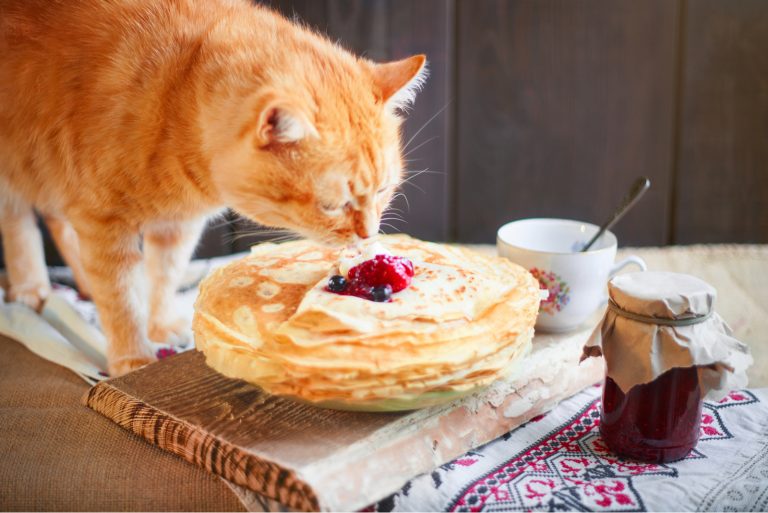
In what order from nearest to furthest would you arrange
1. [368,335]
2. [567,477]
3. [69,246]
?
[368,335]
[567,477]
[69,246]

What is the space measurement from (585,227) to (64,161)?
39.6 inches

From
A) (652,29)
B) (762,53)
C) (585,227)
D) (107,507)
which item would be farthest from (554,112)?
(107,507)

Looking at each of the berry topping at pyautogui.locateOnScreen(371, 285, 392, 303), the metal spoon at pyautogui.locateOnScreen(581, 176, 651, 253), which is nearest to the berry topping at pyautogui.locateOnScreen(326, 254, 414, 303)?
the berry topping at pyautogui.locateOnScreen(371, 285, 392, 303)

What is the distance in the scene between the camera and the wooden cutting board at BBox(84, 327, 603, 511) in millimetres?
971

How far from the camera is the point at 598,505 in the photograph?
3.38 feet

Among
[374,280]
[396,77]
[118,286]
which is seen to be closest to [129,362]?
[118,286]

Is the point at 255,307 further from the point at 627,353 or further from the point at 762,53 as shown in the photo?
the point at 762,53

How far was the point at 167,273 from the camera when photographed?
160 centimetres

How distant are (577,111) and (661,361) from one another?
4.32ft

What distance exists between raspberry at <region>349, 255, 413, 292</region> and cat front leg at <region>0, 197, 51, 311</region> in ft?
3.21

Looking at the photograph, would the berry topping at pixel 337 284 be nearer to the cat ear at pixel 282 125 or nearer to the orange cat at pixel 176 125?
the orange cat at pixel 176 125

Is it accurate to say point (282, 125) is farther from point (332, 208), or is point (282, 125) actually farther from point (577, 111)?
point (577, 111)

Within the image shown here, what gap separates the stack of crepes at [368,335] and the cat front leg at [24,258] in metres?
0.74

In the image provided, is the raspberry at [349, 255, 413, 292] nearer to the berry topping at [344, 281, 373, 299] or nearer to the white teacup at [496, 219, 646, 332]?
the berry topping at [344, 281, 373, 299]
